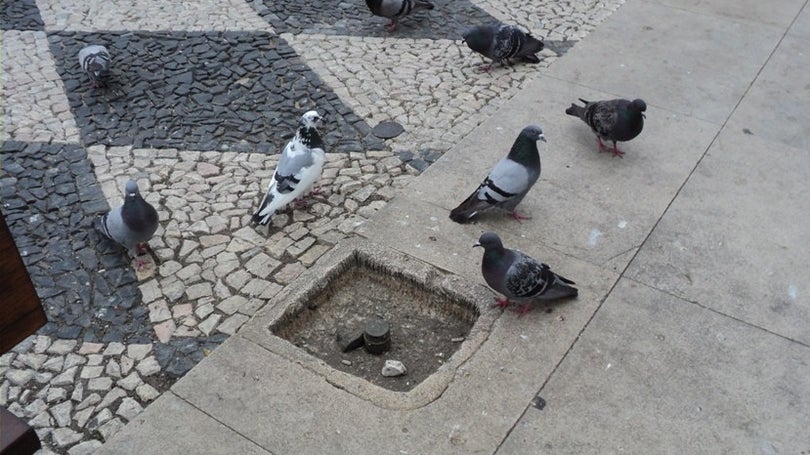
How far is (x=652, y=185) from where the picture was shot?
19.5ft

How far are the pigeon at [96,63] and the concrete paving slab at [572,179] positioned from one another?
3205mm

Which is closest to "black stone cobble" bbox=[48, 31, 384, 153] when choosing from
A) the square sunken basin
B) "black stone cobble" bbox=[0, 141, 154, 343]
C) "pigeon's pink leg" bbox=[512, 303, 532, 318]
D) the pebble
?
"black stone cobble" bbox=[0, 141, 154, 343]

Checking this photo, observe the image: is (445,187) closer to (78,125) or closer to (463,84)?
(463,84)

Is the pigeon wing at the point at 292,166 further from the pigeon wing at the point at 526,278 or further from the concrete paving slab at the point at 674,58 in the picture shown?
the concrete paving slab at the point at 674,58

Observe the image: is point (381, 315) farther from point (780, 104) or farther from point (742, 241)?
point (780, 104)

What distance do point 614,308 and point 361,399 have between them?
1.76 metres

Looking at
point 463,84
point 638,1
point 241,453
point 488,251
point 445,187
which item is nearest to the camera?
point 241,453

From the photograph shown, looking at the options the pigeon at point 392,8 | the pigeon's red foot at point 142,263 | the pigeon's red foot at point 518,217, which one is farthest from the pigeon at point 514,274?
the pigeon at point 392,8

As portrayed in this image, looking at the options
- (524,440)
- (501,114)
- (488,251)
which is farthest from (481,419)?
(501,114)

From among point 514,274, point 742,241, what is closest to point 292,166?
point 514,274

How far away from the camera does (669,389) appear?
14.0 feet

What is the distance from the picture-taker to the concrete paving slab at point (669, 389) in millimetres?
3979

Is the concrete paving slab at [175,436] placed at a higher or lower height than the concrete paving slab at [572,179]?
higher

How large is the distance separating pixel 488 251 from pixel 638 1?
225 inches
